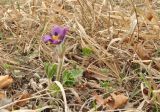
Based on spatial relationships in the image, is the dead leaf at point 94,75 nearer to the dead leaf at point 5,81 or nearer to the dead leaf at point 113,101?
the dead leaf at point 113,101

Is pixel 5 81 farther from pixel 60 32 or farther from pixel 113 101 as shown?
pixel 113 101

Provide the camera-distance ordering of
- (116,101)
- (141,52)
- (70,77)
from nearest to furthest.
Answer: (116,101) → (70,77) → (141,52)

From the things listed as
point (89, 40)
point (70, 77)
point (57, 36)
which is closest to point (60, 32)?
point (57, 36)

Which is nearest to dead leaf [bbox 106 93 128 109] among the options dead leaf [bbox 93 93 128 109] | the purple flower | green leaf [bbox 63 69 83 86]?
dead leaf [bbox 93 93 128 109]

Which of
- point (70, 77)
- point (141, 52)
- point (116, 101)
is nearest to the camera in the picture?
point (116, 101)

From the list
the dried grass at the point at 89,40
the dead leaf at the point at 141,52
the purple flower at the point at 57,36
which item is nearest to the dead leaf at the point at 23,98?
the dried grass at the point at 89,40

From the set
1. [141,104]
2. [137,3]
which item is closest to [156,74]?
[141,104]

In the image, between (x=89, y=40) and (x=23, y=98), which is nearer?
(x=23, y=98)

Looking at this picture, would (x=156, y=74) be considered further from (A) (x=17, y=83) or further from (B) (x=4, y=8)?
(B) (x=4, y=8)

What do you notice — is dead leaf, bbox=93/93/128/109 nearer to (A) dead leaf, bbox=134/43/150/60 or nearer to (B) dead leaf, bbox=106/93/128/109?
(B) dead leaf, bbox=106/93/128/109
